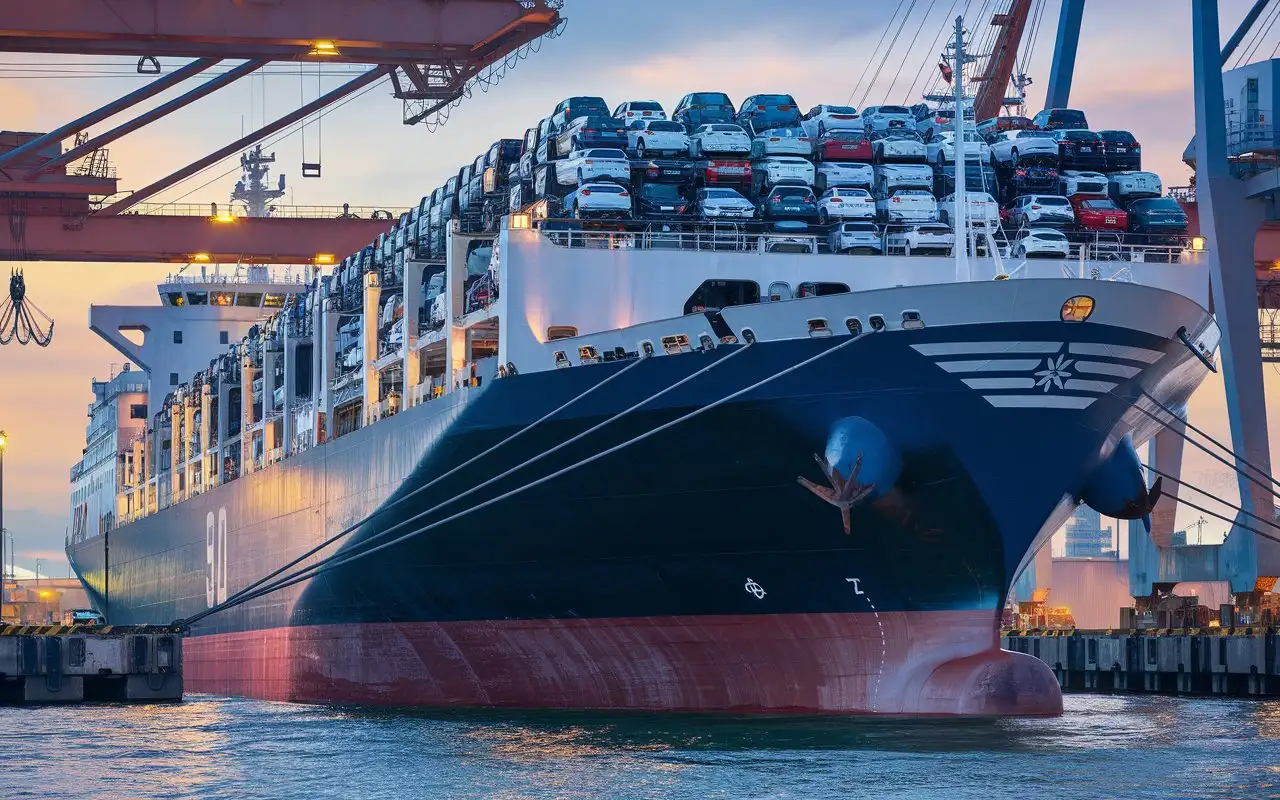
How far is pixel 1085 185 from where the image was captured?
30.8 meters

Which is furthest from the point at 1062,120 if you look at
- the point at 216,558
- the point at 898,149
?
the point at 216,558

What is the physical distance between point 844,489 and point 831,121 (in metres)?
11.7

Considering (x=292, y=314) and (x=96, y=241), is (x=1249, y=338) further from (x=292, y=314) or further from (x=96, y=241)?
(x=96, y=241)

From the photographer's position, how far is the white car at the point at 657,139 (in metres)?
30.3

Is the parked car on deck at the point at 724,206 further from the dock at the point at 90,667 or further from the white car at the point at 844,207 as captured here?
the dock at the point at 90,667

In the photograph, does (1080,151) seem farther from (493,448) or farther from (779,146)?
(493,448)

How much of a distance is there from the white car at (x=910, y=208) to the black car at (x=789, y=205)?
121cm

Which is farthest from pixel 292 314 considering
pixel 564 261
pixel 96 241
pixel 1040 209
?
pixel 1040 209

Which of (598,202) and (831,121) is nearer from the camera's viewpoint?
(598,202)

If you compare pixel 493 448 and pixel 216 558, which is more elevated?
pixel 493 448

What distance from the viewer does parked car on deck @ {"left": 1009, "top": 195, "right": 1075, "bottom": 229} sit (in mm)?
29062

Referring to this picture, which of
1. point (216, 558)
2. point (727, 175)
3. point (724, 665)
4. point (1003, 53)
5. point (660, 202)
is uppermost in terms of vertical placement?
point (1003, 53)

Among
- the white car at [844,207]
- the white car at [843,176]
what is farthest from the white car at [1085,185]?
the white car at [844,207]

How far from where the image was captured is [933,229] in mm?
28750
